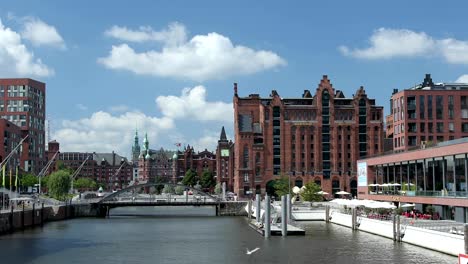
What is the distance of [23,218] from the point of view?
104 metres

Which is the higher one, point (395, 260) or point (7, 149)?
point (7, 149)

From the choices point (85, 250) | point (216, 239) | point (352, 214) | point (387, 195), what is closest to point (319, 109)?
point (387, 195)

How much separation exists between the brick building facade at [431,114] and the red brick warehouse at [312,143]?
44.7m

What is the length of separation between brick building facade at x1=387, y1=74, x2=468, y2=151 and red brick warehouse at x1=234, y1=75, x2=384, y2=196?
44.7 meters

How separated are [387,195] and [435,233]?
44.5m

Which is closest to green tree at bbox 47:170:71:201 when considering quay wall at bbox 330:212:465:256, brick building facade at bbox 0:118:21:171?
brick building facade at bbox 0:118:21:171

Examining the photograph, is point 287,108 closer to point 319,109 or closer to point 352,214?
point 319,109

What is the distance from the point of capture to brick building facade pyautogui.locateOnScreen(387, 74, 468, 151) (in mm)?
143250

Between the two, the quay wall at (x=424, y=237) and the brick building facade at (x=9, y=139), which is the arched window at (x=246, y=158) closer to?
the brick building facade at (x=9, y=139)

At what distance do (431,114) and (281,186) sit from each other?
45.5 metres

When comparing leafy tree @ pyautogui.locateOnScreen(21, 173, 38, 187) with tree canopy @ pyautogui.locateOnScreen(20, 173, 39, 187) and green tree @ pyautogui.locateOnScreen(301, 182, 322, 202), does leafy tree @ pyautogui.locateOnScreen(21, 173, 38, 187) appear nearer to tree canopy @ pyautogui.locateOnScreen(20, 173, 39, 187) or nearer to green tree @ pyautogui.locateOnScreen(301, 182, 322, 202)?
tree canopy @ pyautogui.locateOnScreen(20, 173, 39, 187)

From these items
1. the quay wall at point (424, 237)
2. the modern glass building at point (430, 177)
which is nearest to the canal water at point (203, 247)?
the quay wall at point (424, 237)

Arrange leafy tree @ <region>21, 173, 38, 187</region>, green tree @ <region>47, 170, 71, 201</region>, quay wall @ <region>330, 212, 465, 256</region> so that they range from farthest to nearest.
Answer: leafy tree @ <region>21, 173, 38, 187</region>
green tree @ <region>47, 170, 71, 201</region>
quay wall @ <region>330, 212, 465, 256</region>

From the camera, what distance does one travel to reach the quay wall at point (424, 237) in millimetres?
58666
